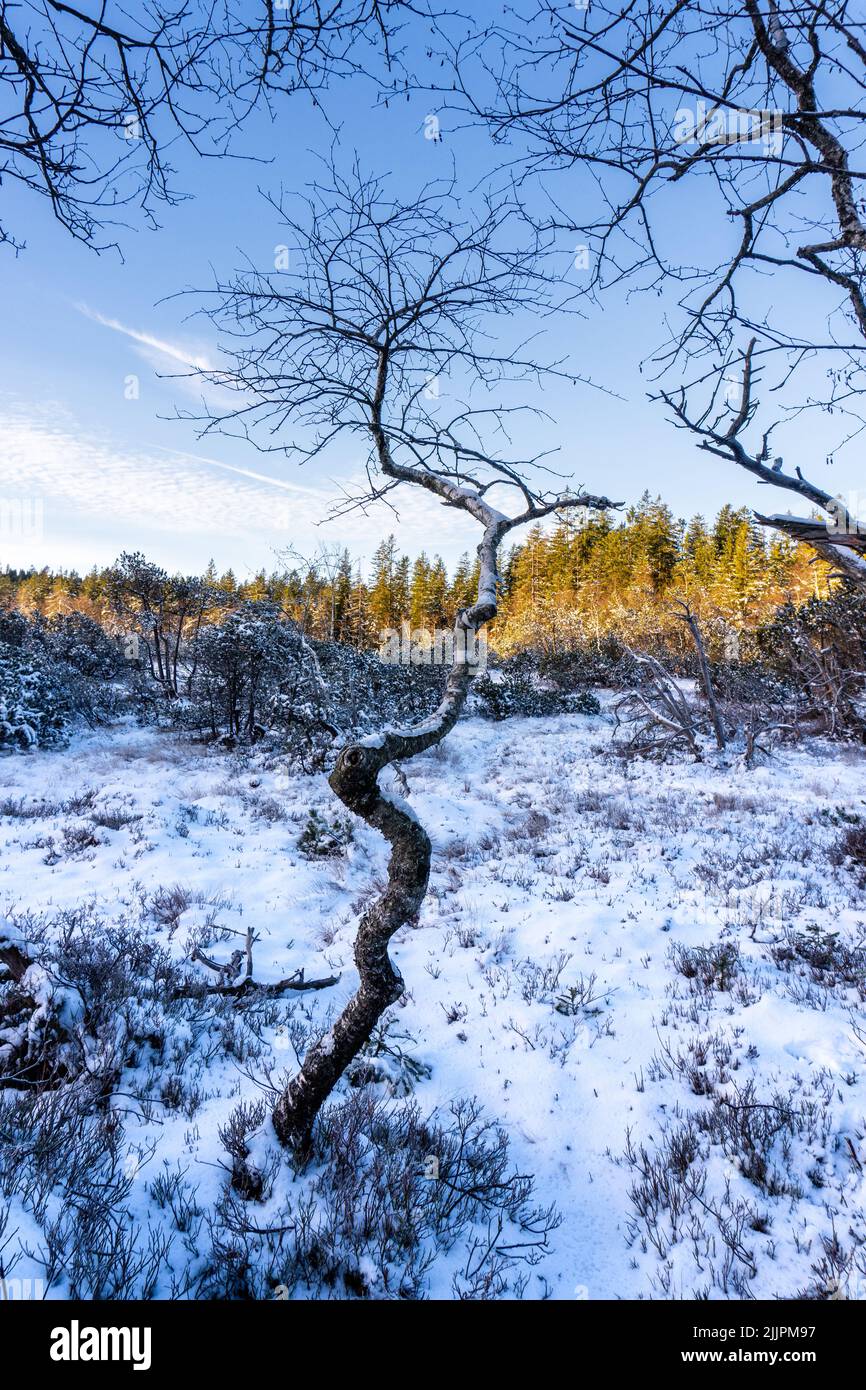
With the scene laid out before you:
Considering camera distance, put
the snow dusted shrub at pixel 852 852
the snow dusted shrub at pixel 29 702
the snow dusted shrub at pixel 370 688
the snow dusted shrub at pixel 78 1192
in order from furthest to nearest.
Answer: the snow dusted shrub at pixel 370 688, the snow dusted shrub at pixel 29 702, the snow dusted shrub at pixel 852 852, the snow dusted shrub at pixel 78 1192

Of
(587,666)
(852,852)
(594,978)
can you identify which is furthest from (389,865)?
(587,666)

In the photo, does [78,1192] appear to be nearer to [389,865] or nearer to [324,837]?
[389,865]

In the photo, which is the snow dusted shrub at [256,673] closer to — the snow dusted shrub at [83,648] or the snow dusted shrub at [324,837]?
the snow dusted shrub at [324,837]

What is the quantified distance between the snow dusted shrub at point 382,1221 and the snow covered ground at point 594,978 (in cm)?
12

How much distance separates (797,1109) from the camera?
3062 millimetres

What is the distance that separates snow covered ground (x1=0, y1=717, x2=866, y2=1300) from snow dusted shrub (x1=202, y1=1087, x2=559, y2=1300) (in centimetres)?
12

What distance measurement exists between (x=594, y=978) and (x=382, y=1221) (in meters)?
2.86

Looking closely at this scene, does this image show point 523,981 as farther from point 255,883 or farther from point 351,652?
point 351,652

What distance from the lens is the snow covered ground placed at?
249 cm

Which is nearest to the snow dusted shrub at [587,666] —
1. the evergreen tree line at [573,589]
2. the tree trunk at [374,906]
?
the evergreen tree line at [573,589]

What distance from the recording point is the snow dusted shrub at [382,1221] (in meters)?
2.17

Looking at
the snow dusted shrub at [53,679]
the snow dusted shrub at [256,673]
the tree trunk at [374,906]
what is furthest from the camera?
the snow dusted shrub at [256,673]

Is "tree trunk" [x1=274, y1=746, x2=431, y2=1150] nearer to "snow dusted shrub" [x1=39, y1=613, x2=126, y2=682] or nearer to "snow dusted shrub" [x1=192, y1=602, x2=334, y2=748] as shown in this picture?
"snow dusted shrub" [x1=192, y1=602, x2=334, y2=748]

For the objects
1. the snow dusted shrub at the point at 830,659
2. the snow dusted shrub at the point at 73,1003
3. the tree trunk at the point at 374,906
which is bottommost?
the snow dusted shrub at the point at 73,1003
